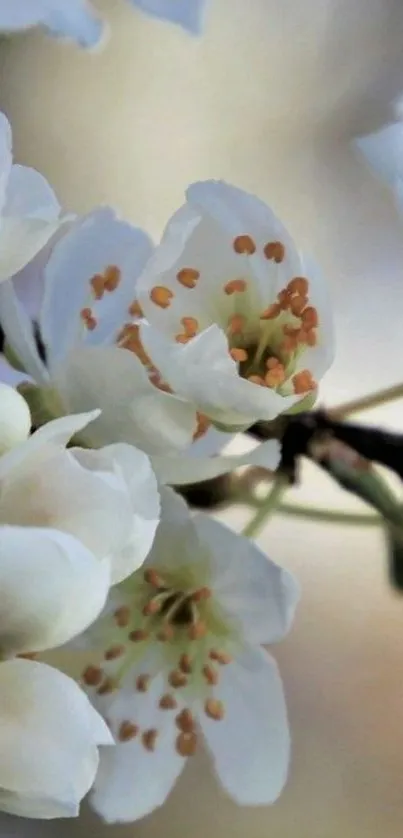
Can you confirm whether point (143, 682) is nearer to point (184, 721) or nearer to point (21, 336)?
point (184, 721)

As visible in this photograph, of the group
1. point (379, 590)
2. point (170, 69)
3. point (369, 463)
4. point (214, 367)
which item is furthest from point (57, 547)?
point (170, 69)

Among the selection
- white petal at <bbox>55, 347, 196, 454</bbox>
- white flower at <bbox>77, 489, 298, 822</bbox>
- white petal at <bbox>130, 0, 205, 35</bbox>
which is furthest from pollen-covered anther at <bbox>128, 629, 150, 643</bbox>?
white petal at <bbox>130, 0, 205, 35</bbox>

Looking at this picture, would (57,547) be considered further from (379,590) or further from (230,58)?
(230,58)

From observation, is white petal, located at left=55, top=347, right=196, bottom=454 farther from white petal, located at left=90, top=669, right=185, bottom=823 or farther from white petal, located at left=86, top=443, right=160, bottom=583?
white petal, located at left=90, top=669, right=185, bottom=823

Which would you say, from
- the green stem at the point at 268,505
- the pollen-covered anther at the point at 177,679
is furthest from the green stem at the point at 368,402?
the pollen-covered anther at the point at 177,679

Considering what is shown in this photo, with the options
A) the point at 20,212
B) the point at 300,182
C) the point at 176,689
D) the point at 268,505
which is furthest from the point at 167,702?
the point at 300,182
